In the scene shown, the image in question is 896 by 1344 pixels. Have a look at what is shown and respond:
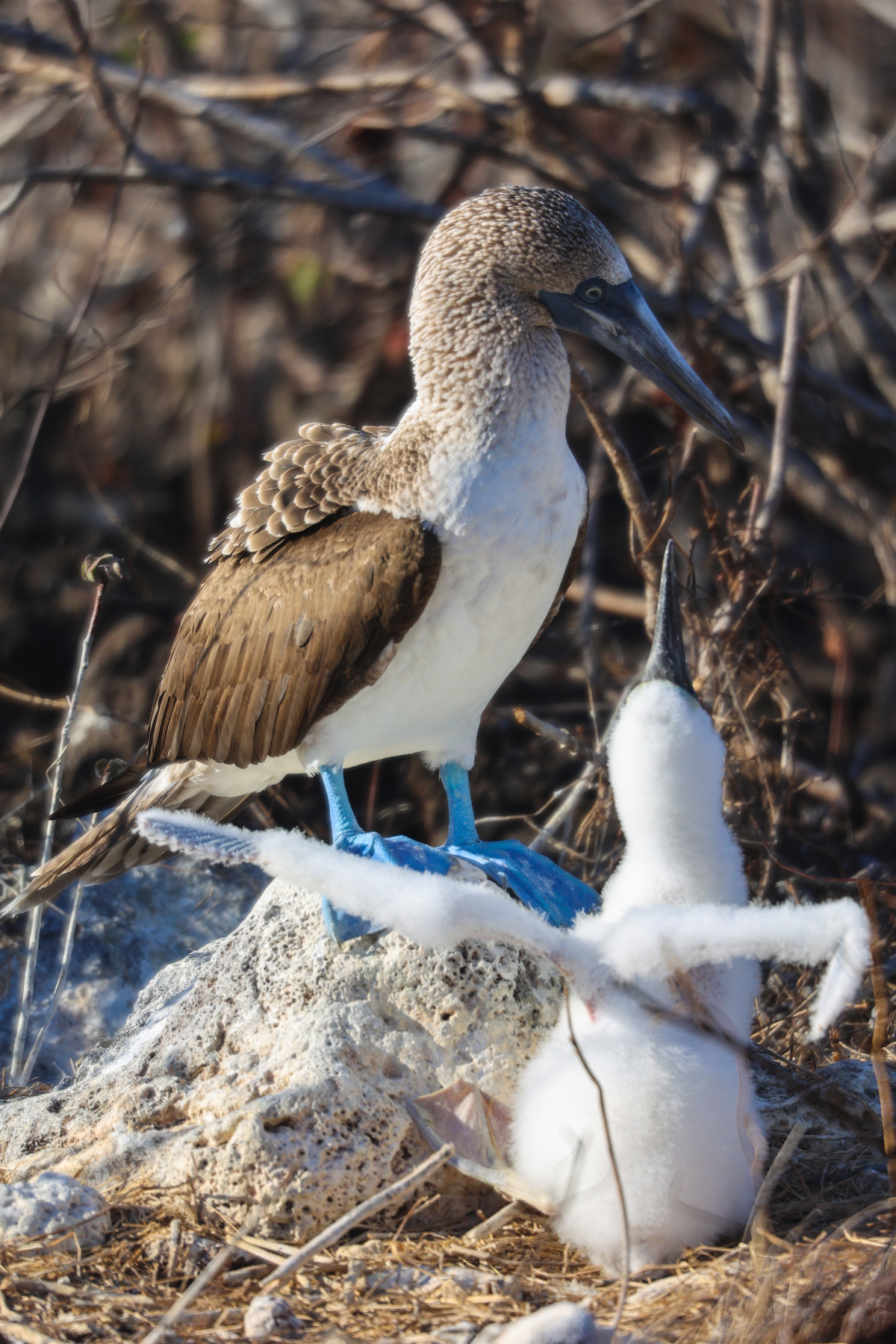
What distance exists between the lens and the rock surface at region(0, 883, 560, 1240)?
8.71 ft

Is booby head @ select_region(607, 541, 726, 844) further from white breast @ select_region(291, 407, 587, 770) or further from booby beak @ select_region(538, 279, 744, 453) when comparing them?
booby beak @ select_region(538, 279, 744, 453)

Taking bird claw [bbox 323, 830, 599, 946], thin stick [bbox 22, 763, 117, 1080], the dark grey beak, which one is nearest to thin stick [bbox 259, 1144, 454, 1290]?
bird claw [bbox 323, 830, 599, 946]

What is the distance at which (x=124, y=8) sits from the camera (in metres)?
7.13

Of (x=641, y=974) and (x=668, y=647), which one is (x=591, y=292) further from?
(x=641, y=974)

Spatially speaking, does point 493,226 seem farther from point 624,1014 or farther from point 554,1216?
point 554,1216

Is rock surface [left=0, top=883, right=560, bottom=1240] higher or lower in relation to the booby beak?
lower

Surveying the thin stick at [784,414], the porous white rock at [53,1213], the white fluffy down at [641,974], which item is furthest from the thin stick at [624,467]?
the porous white rock at [53,1213]

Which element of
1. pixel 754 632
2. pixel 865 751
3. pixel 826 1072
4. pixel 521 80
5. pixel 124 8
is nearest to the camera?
pixel 826 1072

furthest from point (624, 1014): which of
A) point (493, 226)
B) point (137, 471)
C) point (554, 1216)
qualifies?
point (137, 471)

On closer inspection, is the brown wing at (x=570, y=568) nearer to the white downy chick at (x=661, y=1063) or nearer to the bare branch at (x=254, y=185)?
the white downy chick at (x=661, y=1063)

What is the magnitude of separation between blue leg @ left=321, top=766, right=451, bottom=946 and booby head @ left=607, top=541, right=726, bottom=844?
21.8 inches

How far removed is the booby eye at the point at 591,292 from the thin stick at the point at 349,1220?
1870 millimetres

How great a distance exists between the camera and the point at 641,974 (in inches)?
93.7

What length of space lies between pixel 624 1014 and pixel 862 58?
24.9 feet
